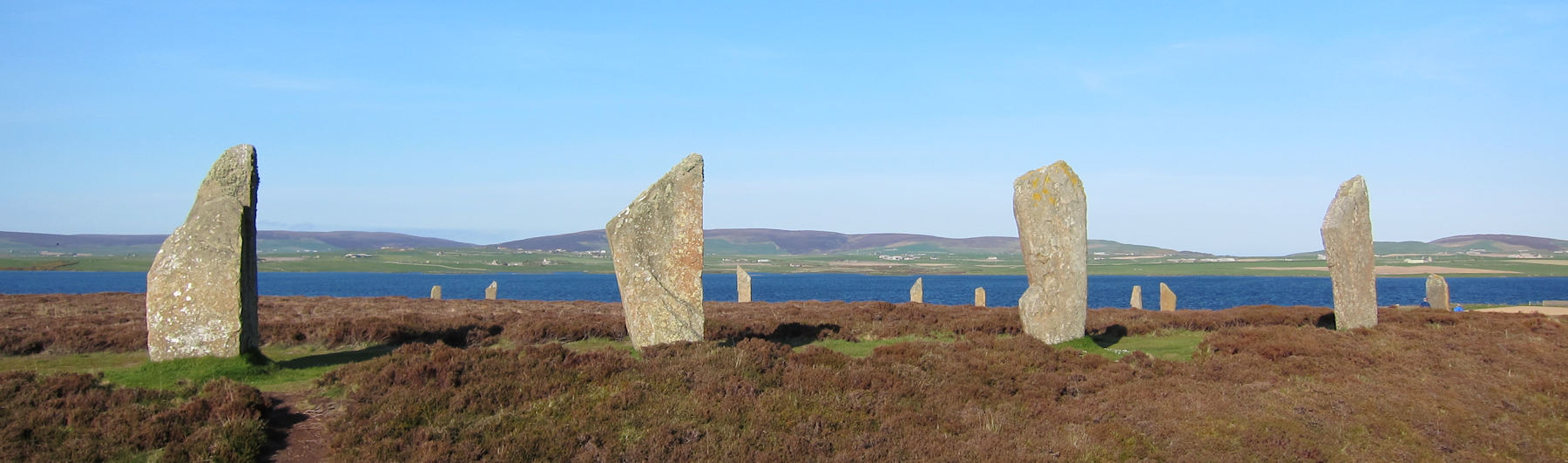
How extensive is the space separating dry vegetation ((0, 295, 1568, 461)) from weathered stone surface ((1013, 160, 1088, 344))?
119 centimetres

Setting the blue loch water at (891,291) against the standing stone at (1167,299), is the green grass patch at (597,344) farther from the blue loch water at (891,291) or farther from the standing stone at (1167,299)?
the blue loch water at (891,291)

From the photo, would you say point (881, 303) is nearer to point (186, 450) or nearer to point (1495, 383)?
point (1495, 383)

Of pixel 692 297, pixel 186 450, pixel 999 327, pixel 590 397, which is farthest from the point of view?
pixel 999 327

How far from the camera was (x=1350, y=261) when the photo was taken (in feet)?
57.5

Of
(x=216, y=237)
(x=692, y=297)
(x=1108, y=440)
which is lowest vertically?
(x=1108, y=440)

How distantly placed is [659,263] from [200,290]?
584cm

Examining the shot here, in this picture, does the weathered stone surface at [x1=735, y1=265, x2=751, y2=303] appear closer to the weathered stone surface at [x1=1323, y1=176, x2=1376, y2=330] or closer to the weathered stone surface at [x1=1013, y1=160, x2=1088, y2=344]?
the weathered stone surface at [x1=1013, y1=160, x2=1088, y2=344]

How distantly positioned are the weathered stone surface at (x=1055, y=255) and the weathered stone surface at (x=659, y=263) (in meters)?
5.84

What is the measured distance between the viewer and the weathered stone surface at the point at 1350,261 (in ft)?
57.6

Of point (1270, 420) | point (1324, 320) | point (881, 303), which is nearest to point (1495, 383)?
point (1270, 420)

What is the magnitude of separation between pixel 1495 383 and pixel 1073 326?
18.8ft

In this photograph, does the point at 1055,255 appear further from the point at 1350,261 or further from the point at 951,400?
the point at 1350,261

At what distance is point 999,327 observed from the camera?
59.8 ft

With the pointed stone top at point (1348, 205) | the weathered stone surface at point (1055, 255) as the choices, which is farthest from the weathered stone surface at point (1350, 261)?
the weathered stone surface at point (1055, 255)
